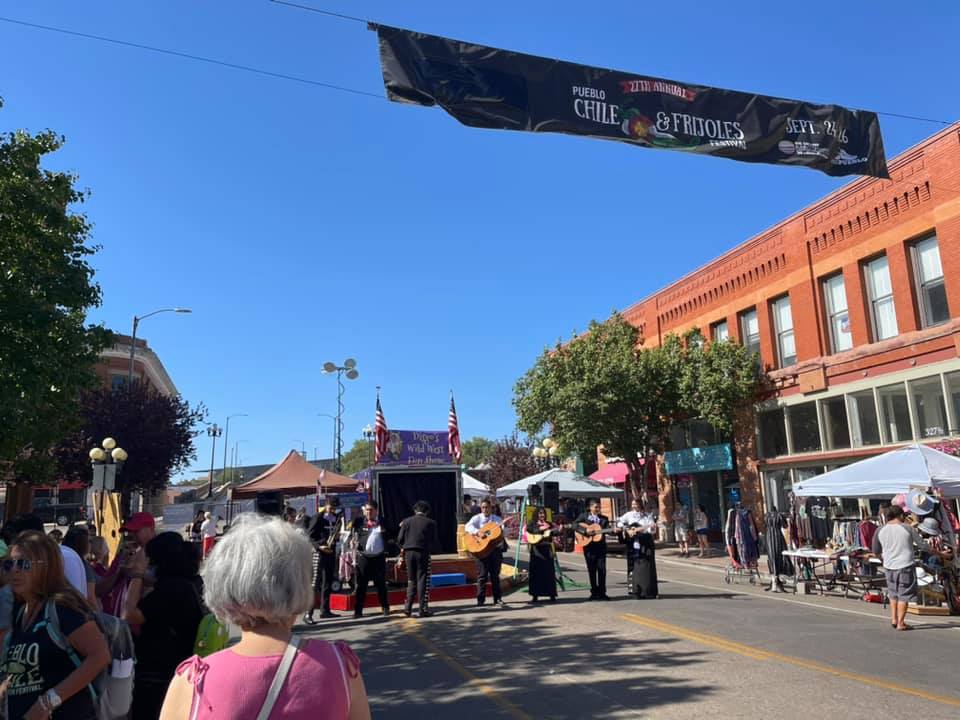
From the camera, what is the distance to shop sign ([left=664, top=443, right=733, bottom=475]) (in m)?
25.5

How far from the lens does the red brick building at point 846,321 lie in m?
18.5

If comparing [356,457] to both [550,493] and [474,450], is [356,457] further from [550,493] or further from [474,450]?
[550,493]

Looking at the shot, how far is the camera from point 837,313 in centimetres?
2225

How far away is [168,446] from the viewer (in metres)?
35.4

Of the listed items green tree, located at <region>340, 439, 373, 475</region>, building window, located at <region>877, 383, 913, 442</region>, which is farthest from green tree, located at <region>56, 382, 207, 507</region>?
green tree, located at <region>340, 439, 373, 475</region>

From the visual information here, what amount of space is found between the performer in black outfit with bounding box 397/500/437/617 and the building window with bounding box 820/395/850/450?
15.6m

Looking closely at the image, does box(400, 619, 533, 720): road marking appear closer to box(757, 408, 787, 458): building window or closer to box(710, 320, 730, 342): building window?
box(757, 408, 787, 458): building window

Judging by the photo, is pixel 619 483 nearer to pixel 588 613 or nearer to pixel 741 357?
pixel 741 357

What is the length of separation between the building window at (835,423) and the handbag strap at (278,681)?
2277 cm

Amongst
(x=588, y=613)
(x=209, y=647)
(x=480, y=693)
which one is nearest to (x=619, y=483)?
(x=588, y=613)

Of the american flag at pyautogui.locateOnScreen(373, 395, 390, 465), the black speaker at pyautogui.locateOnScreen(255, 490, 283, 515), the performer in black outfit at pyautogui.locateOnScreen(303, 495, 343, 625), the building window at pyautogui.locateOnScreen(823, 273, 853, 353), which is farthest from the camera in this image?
the building window at pyautogui.locateOnScreen(823, 273, 853, 353)

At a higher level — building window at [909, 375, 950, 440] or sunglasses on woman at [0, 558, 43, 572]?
building window at [909, 375, 950, 440]


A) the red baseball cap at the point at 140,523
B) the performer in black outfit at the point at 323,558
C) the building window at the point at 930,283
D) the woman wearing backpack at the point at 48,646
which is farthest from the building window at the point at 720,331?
the woman wearing backpack at the point at 48,646

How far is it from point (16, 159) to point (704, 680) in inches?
518
